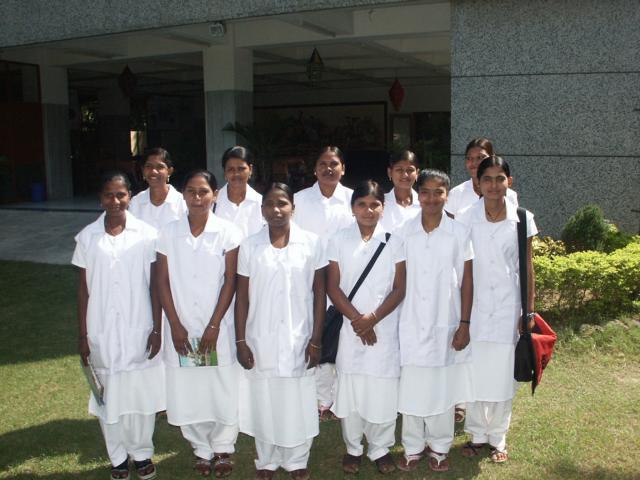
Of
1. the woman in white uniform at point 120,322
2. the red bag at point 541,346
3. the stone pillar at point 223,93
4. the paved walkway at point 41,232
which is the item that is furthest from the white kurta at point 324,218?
the stone pillar at point 223,93

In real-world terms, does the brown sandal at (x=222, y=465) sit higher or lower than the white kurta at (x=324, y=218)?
lower

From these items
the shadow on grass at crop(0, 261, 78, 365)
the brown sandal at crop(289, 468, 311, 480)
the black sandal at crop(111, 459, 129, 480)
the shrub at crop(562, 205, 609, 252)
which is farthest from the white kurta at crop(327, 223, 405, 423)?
the shrub at crop(562, 205, 609, 252)

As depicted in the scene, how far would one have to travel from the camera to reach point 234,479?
11.1 feet

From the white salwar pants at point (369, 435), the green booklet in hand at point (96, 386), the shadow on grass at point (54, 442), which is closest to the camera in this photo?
the green booklet in hand at point (96, 386)

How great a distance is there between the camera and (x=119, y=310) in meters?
3.19

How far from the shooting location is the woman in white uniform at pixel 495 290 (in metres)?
3.38

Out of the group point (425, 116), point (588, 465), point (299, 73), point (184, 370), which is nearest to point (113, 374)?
point (184, 370)

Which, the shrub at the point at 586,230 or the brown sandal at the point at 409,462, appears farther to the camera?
the shrub at the point at 586,230

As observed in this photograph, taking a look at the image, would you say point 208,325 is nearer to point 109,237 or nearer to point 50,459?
point 109,237

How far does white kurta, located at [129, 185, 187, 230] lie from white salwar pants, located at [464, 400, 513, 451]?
2.13m

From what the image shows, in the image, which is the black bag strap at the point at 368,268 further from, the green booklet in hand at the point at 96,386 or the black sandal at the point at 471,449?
the green booklet in hand at the point at 96,386

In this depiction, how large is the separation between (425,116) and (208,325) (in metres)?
18.1

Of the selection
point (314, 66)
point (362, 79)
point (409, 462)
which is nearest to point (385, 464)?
point (409, 462)

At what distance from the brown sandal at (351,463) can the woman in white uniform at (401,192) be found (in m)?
1.34
